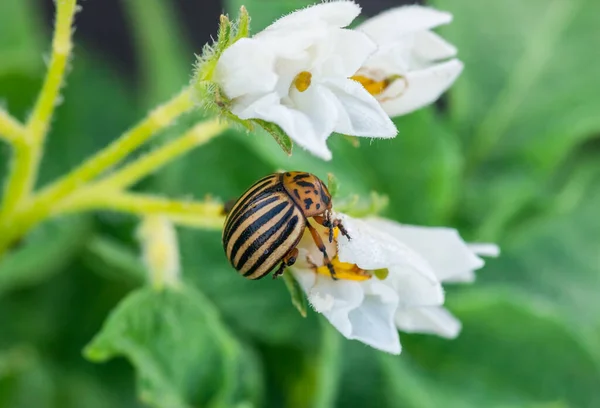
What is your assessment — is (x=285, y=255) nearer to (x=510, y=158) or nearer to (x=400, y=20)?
(x=400, y=20)

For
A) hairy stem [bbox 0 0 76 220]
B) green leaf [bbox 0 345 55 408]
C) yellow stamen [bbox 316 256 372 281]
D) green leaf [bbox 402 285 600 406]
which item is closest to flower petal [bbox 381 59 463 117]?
yellow stamen [bbox 316 256 372 281]

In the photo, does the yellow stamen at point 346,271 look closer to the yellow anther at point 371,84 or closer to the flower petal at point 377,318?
the flower petal at point 377,318

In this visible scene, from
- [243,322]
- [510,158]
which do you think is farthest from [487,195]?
[243,322]

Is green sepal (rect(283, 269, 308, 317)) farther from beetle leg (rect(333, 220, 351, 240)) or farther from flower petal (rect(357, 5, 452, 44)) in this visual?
flower petal (rect(357, 5, 452, 44))

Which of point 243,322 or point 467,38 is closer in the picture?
point 243,322

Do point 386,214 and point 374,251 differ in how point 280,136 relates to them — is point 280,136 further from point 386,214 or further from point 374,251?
point 386,214

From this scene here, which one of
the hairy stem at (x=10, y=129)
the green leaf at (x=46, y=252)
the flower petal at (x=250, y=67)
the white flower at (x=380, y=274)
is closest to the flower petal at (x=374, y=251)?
the white flower at (x=380, y=274)

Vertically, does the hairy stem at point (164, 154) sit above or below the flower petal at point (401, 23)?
below
